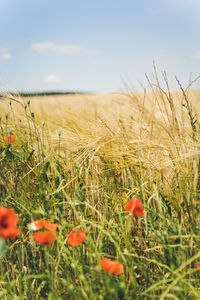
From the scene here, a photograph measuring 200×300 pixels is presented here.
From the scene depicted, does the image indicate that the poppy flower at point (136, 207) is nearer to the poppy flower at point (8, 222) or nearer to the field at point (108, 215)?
the field at point (108, 215)

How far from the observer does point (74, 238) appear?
2.37 ft

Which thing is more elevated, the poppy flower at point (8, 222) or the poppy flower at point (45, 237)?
the poppy flower at point (8, 222)

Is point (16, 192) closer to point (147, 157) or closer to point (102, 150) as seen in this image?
point (102, 150)

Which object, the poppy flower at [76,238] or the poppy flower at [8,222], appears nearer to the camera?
the poppy flower at [8,222]

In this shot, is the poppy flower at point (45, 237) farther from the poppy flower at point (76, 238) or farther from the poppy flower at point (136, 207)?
the poppy flower at point (136, 207)

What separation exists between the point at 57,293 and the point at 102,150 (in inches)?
22.4

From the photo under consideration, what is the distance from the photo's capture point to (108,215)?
3.28 ft

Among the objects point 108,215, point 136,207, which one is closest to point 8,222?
point 136,207

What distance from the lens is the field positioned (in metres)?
0.71

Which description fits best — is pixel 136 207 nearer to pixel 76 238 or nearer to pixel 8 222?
pixel 76 238

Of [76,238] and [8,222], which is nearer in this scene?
[8,222]

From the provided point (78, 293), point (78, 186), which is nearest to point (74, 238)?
point (78, 293)

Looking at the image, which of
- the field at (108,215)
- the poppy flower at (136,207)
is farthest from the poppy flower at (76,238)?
the poppy flower at (136,207)

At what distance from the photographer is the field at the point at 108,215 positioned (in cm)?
71
